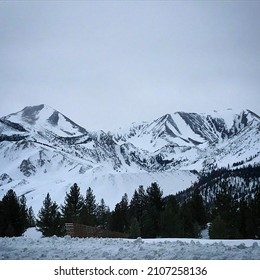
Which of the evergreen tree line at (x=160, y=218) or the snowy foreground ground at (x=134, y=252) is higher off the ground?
the evergreen tree line at (x=160, y=218)

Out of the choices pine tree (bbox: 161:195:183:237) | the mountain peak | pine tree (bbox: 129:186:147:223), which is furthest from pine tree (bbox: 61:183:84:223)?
the mountain peak

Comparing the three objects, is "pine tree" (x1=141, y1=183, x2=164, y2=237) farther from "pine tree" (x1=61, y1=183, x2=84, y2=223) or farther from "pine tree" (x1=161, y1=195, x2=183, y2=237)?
"pine tree" (x1=61, y1=183, x2=84, y2=223)

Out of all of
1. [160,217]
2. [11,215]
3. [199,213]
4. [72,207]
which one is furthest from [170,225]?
[72,207]

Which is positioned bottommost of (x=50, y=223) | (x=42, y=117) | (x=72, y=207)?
(x=50, y=223)

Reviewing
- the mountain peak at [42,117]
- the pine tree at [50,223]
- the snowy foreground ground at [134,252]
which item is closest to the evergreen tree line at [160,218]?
the pine tree at [50,223]

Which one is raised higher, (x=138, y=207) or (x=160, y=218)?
(x=138, y=207)

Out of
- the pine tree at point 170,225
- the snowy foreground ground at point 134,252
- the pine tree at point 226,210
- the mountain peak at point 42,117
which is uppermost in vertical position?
the mountain peak at point 42,117

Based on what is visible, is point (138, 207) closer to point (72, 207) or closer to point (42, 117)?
point (72, 207)

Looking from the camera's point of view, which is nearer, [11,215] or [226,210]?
[226,210]

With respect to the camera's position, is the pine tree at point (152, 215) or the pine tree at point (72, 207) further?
the pine tree at point (72, 207)

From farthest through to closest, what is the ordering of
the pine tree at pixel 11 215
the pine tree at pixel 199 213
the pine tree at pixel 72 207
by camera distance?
the pine tree at pixel 199 213, the pine tree at pixel 72 207, the pine tree at pixel 11 215

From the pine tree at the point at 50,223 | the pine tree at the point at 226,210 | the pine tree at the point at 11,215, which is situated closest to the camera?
the pine tree at the point at 226,210

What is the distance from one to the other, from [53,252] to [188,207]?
59.7ft

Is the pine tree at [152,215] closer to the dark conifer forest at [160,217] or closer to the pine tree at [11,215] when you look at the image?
the dark conifer forest at [160,217]
